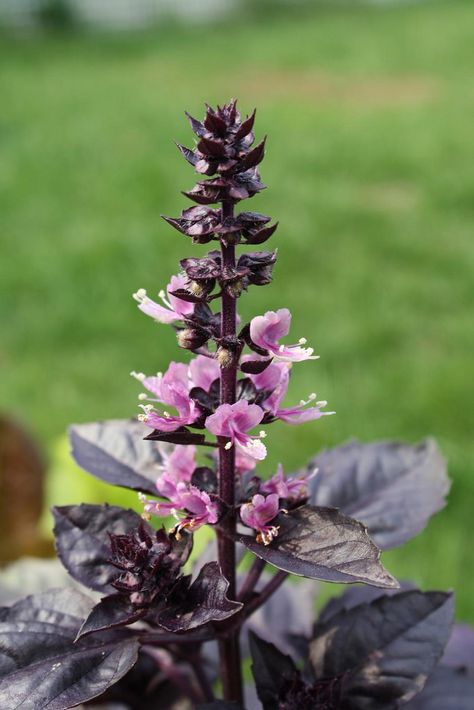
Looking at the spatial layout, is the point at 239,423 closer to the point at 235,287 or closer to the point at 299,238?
the point at 235,287

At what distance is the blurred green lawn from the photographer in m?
3.27

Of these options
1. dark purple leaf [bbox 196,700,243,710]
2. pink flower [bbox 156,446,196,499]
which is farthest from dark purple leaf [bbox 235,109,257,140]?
dark purple leaf [bbox 196,700,243,710]

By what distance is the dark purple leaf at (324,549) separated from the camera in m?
0.79

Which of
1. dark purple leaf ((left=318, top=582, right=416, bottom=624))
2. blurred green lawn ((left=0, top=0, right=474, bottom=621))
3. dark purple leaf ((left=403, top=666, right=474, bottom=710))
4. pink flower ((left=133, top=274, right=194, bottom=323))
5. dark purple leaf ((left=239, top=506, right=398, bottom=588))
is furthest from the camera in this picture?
blurred green lawn ((left=0, top=0, right=474, bottom=621))

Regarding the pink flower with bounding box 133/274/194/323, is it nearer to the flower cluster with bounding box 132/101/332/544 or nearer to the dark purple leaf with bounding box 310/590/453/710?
the flower cluster with bounding box 132/101/332/544

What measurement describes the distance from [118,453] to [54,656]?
285 millimetres

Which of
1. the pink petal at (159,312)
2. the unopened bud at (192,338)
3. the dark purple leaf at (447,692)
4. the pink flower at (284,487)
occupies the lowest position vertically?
the dark purple leaf at (447,692)

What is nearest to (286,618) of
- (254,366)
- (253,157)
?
(254,366)

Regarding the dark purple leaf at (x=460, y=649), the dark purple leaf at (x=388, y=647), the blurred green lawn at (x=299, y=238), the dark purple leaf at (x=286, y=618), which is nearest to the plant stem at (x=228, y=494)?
the dark purple leaf at (x=388, y=647)

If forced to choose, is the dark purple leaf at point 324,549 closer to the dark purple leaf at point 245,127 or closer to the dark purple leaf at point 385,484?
the dark purple leaf at point 385,484

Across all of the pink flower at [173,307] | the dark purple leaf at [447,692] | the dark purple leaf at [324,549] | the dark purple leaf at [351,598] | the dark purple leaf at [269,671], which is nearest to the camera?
the dark purple leaf at [324,549]

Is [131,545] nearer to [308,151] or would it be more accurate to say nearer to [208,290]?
[208,290]

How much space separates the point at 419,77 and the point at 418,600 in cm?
754

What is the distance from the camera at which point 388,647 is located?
101 cm
